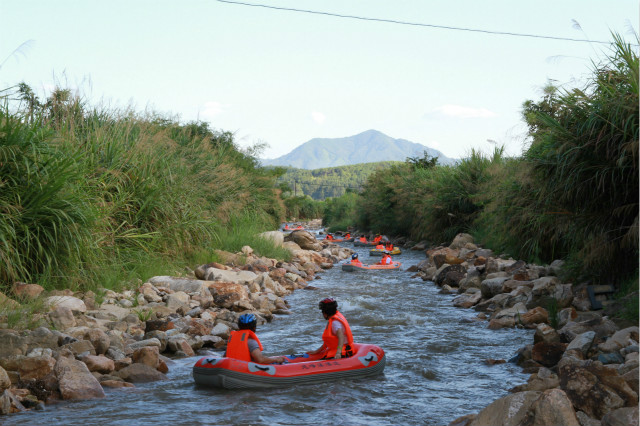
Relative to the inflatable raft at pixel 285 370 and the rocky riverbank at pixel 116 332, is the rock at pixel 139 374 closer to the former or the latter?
the rocky riverbank at pixel 116 332

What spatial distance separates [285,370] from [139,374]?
1.51m

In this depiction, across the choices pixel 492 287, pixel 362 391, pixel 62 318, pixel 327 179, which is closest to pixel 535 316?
pixel 492 287

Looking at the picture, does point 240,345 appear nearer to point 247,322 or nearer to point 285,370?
point 247,322

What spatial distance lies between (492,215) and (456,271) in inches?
109

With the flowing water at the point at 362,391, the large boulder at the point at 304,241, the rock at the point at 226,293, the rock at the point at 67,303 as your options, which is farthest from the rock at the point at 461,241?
the rock at the point at 67,303

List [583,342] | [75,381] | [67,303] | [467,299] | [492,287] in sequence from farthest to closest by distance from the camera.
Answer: [467,299] < [492,287] < [67,303] < [583,342] < [75,381]

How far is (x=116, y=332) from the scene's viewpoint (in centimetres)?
720

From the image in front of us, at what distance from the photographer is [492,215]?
15625mm

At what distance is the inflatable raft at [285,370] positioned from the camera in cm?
607

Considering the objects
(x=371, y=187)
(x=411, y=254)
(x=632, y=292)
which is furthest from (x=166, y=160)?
(x=371, y=187)

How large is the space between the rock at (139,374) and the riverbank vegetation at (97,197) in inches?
77.6

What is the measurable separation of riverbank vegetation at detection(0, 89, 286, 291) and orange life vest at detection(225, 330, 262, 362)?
2677 mm

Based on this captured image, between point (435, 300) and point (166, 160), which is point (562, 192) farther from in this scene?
point (166, 160)

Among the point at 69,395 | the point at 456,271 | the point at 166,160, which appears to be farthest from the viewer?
the point at 456,271
